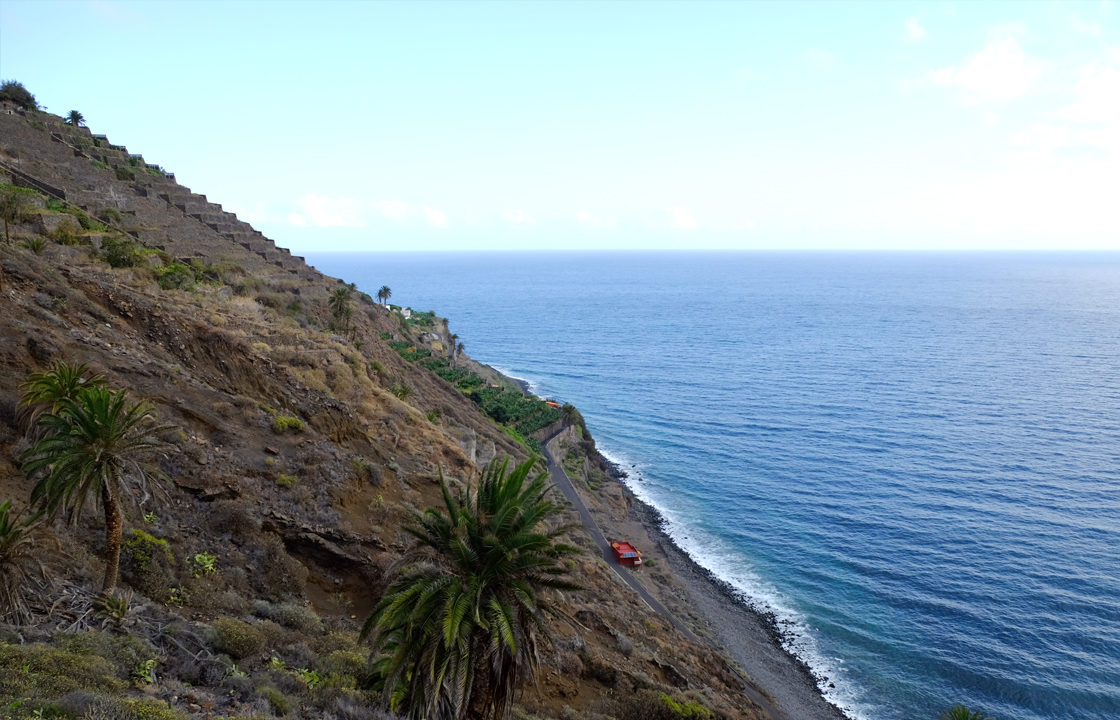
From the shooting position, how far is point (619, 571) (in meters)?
49.2

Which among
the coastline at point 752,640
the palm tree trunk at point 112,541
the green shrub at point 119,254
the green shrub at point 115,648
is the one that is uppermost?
the green shrub at point 119,254

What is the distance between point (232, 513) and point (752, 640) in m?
36.0

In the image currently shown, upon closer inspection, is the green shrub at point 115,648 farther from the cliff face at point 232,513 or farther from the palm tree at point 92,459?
the palm tree at point 92,459

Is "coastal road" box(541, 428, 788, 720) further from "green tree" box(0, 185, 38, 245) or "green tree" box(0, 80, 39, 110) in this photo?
"green tree" box(0, 80, 39, 110)

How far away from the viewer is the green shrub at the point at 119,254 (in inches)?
1615

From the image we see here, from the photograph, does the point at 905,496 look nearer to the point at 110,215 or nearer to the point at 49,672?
the point at 49,672

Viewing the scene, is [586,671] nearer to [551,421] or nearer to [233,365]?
[233,365]

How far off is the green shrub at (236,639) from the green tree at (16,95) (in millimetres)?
82075

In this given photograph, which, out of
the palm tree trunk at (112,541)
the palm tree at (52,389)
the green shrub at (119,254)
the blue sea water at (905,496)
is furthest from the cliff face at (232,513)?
the blue sea water at (905,496)

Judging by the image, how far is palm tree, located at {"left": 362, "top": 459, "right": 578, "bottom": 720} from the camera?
1589 cm

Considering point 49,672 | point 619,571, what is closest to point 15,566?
point 49,672

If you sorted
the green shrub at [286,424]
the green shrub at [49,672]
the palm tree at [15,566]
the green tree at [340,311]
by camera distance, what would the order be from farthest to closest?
1. the green tree at [340,311]
2. the green shrub at [286,424]
3. the palm tree at [15,566]
4. the green shrub at [49,672]

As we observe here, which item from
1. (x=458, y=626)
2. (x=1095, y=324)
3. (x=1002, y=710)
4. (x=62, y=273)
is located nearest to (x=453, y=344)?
(x=62, y=273)

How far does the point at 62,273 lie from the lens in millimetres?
31000
